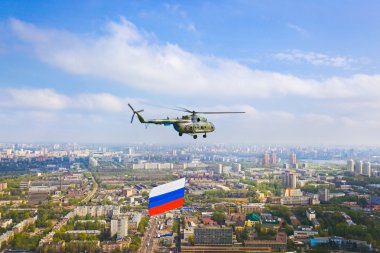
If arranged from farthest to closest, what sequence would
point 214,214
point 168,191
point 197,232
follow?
point 214,214 < point 197,232 < point 168,191

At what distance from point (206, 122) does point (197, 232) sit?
9.99 metres

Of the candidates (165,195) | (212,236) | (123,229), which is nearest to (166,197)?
(165,195)

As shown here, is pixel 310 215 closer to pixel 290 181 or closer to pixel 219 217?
pixel 219 217

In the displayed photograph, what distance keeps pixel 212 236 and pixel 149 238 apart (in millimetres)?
2439

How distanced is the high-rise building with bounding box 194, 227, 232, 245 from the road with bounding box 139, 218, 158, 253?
1.62 meters

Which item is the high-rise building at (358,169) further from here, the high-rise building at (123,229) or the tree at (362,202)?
the high-rise building at (123,229)

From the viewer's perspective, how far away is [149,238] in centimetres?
1528

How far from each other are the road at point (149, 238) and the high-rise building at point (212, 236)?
5.30 ft

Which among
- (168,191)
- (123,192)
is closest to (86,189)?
(123,192)

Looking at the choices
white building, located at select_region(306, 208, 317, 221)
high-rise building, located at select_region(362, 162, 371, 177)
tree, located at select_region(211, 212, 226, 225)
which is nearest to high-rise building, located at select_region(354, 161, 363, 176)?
high-rise building, located at select_region(362, 162, 371, 177)

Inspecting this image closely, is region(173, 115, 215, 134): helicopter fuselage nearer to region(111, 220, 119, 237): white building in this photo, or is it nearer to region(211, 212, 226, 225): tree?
region(111, 220, 119, 237): white building

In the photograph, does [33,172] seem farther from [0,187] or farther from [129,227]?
[129,227]

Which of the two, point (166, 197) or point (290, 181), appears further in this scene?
point (290, 181)

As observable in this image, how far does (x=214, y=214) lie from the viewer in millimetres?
18062
